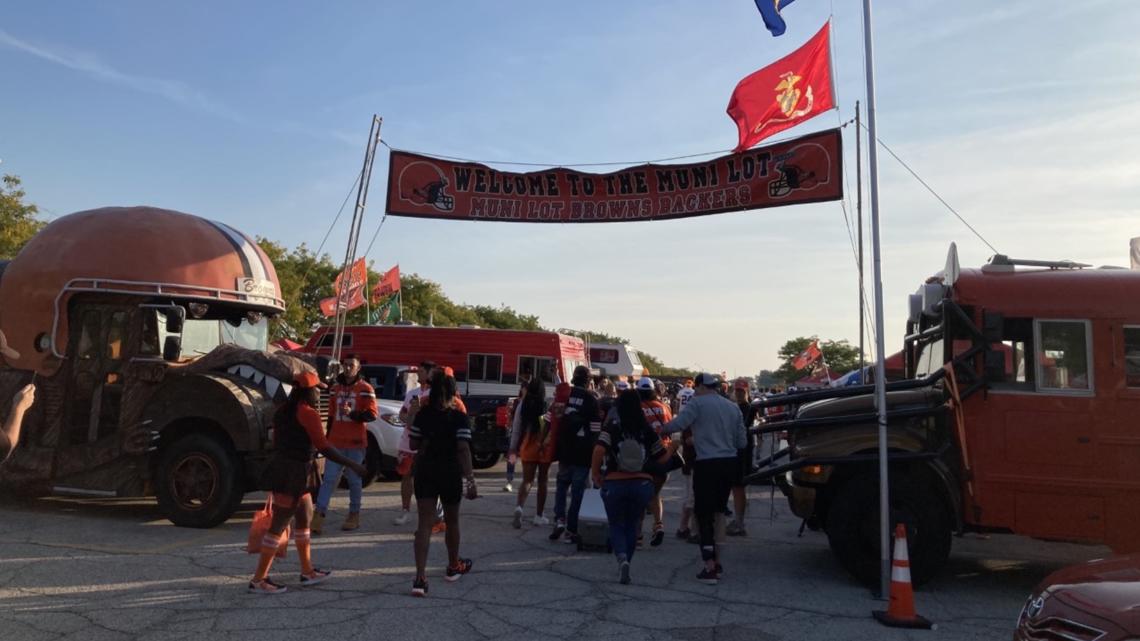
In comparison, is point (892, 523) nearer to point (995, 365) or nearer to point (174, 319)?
point (995, 365)

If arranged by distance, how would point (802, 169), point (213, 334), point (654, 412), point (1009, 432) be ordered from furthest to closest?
point (802, 169)
point (213, 334)
point (654, 412)
point (1009, 432)

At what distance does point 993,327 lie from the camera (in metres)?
7.51

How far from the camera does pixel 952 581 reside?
8164 mm

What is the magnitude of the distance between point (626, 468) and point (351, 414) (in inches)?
131

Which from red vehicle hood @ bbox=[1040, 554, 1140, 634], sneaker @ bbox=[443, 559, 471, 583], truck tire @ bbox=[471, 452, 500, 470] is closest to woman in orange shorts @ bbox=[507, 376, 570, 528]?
sneaker @ bbox=[443, 559, 471, 583]

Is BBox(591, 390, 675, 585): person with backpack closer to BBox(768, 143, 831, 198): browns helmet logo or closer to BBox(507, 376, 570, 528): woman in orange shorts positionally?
BBox(507, 376, 570, 528): woman in orange shorts

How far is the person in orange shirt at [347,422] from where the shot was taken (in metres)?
9.33

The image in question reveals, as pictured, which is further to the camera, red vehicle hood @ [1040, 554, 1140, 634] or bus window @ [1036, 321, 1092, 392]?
bus window @ [1036, 321, 1092, 392]

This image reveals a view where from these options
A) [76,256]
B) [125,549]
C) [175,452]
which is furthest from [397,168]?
[125,549]

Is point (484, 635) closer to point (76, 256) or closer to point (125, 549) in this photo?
point (125, 549)

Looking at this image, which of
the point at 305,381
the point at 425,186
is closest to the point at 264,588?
the point at 305,381

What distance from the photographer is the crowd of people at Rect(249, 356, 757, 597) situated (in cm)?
692

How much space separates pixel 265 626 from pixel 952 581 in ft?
20.2

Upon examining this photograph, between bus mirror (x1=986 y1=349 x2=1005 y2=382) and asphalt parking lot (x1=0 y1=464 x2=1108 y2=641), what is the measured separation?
1.92m
